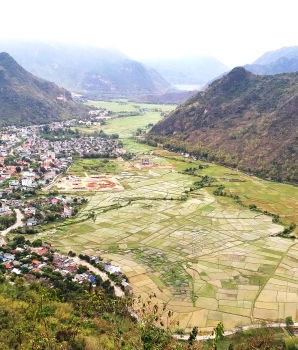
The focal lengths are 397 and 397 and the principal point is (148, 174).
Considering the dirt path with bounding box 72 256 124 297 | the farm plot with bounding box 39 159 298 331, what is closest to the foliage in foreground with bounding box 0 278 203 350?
the dirt path with bounding box 72 256 124 297

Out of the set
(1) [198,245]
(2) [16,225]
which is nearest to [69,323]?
(1) [198,245]

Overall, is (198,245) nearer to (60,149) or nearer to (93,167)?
(93,167)

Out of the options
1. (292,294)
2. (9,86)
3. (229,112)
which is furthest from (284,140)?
(9,86)

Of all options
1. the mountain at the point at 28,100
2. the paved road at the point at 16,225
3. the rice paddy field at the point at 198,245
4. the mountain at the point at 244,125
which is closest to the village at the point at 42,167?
the paved road at the point at 16,225

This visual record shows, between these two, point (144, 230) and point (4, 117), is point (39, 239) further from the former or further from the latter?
point (4, 117)

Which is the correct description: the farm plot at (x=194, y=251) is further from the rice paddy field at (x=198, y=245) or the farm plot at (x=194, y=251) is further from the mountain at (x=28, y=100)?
the mountain at (x=28, y=100)

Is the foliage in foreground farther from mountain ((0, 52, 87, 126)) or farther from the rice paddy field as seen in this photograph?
mountain ((0, 52, 87, 126))
